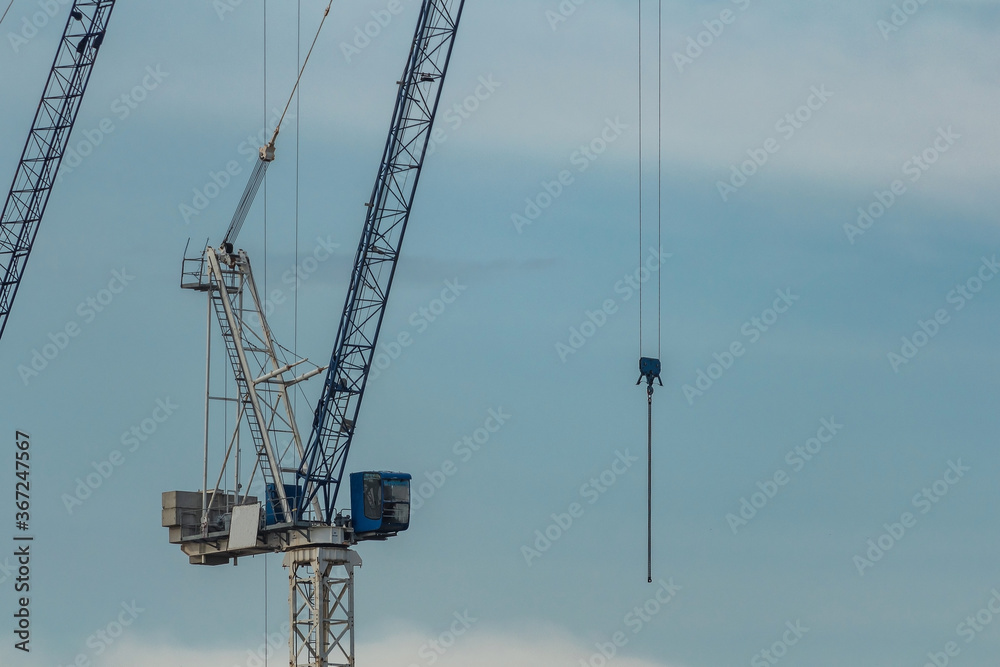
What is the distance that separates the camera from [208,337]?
11169 centimetres

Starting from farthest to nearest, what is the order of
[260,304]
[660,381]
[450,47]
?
1. [260,304]
2. [450,47]
3. [660,381]

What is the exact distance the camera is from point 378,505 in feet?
350

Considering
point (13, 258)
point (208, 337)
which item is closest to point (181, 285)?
point (208, 337)

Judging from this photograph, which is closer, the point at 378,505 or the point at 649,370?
the point at 649,370

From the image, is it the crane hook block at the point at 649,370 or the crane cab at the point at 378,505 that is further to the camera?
the crane cab at the point at 378,505

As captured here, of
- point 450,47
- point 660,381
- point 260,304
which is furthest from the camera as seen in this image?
point 260,304

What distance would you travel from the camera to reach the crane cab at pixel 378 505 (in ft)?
349

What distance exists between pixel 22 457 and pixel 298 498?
1693cm

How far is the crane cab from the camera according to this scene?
106 m

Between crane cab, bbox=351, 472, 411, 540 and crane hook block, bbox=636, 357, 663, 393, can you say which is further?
crane cab, bbox=351, 472, 411, 540

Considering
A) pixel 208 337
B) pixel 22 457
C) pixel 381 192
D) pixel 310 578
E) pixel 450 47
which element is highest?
pixel 450 47

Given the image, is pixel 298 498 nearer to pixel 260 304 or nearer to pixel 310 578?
pixel 310 578

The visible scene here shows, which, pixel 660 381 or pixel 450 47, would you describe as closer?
pixel 660 381

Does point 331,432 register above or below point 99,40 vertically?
below
